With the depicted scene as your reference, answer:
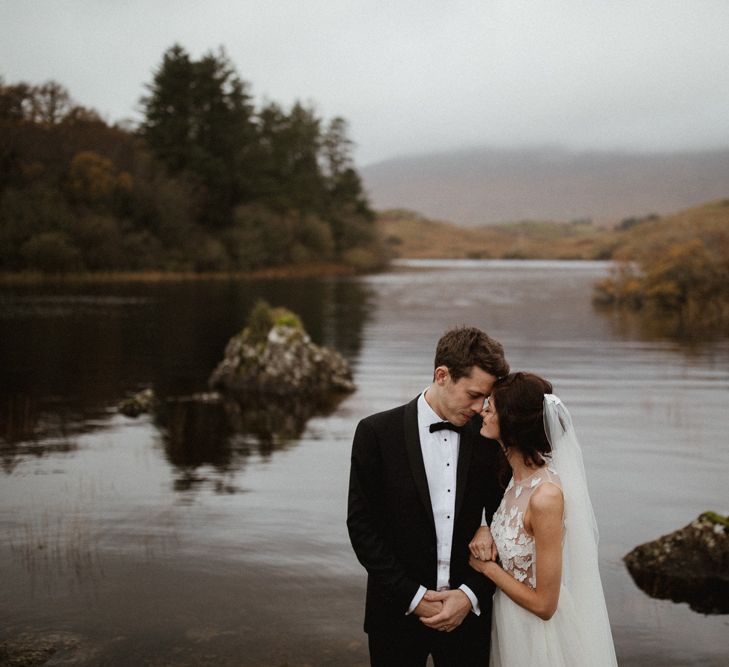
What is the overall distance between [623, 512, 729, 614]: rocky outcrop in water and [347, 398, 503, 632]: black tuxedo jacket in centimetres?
373

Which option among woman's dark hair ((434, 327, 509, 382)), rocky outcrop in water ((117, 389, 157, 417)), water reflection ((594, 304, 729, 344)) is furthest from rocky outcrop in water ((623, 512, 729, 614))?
water reflection ((594, 304, 729, 344))

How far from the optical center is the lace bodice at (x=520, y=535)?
128 inches

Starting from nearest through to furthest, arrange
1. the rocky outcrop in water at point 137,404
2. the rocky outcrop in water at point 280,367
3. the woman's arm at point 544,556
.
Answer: the woman's arm at point 544,556 → the rocky outcrop in water at point 137,404 → the rocky outcrop in water at point 280,367

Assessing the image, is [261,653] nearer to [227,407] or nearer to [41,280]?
[227,407]

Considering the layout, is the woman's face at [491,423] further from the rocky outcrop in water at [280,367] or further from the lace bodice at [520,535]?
the rocky outcrop in water at [280,367]

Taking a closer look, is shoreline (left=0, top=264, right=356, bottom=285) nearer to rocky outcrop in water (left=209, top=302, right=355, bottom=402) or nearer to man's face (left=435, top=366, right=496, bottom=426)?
rocky outcrop in water (left=209, top=302, right=355, bottom=402)

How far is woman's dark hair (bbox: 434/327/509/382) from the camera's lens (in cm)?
322

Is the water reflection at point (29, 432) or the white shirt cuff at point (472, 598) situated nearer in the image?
the white shirt cuff at point (472, 598)

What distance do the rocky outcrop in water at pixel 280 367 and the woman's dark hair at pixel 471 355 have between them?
12.5 m

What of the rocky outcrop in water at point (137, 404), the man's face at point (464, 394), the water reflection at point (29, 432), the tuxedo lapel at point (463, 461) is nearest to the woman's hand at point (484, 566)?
the tuxedo lapel at point (463, 461)

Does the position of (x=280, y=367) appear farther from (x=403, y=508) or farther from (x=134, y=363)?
(x=403, y=508)

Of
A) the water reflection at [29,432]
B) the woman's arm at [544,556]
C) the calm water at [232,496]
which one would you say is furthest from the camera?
the water reflection at [29,432]

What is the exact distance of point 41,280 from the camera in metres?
53.3

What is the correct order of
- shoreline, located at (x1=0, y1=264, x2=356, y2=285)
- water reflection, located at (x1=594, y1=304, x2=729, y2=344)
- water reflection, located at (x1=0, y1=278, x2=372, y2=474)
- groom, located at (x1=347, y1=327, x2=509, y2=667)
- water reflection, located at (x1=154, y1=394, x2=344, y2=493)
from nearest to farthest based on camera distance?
groom, located at (x1=347, y1=327, x2=509, y2=667) < water reflection, located at (x1=154, y1=394, x2=344, y2=493) < water reflection, located at (x1=0, y1=278, x2=372, y2=474) < water reflection, located at (x1=594, y1=304, x2=729, y2=344) < shoreline, located at (x1=0, y1=264, x2=356, y2=285)
